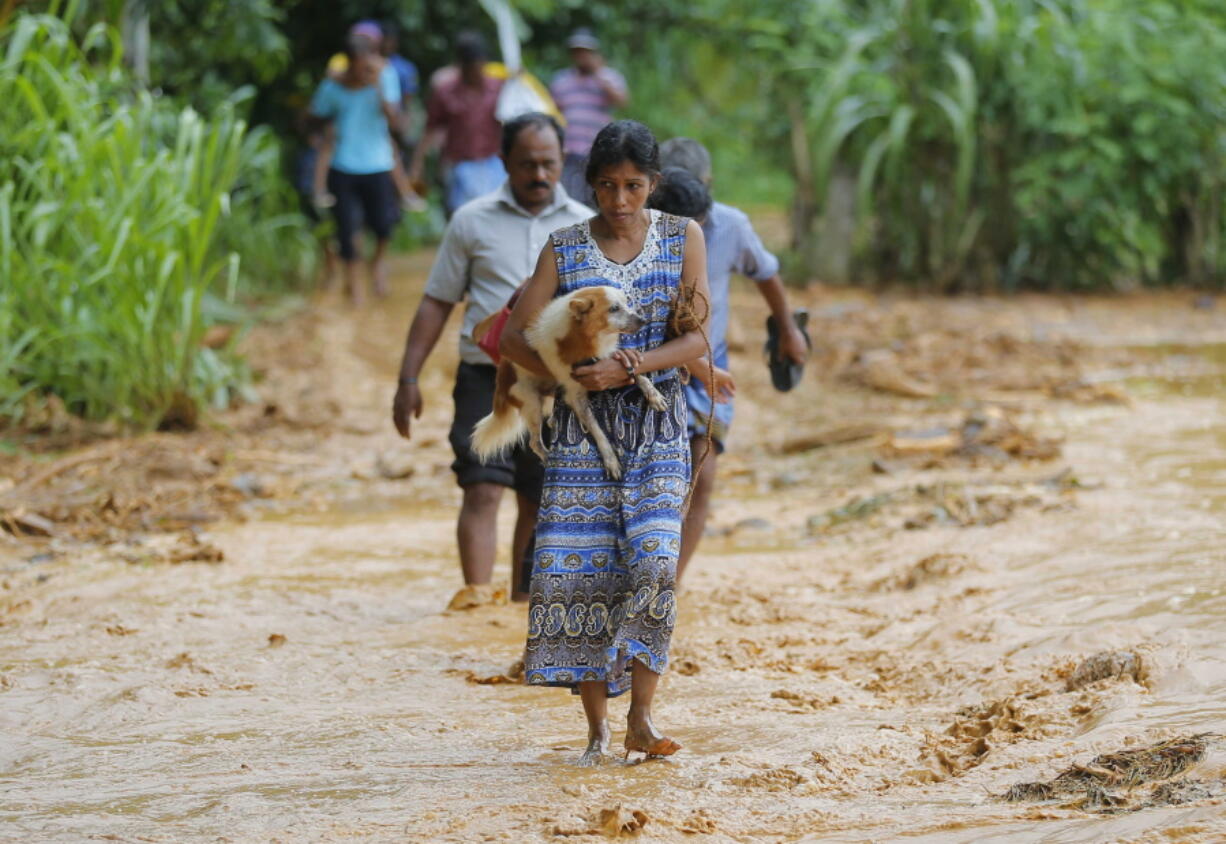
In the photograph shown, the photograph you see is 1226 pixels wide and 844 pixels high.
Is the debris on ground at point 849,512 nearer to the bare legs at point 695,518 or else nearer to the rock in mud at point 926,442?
the rock in mud at point 926,442

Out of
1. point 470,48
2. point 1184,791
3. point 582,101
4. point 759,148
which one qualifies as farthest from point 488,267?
point 759,148

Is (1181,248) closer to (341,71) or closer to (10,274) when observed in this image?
(341,71)

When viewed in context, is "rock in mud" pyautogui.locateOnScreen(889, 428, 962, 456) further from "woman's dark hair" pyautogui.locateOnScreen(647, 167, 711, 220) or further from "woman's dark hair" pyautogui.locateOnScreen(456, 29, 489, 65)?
"woman's dark hair" pyautogui.locateOnScreen(456, 29, 489, 65)

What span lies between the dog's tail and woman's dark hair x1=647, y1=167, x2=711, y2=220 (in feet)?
3.05

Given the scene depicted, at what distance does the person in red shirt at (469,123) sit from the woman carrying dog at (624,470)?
6713 mm

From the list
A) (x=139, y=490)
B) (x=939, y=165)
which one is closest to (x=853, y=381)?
(x=939, y=165)

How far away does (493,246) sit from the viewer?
15.6 ft

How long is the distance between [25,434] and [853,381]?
469 centimetres

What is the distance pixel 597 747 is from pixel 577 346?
0.94 metres

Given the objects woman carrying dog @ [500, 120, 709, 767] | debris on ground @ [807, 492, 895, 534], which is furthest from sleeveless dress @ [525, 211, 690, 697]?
debris on ground @ [807, 492, 895, 534]

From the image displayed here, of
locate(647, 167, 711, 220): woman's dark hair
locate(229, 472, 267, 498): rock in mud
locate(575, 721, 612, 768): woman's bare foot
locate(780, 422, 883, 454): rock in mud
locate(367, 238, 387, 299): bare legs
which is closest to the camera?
locate(575, 721, 612, 768): woman's bare foot

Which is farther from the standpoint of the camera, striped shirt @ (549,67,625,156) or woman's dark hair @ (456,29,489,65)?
striped shirt @ (549,67,625,156)

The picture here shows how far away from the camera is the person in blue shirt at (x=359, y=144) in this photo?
10.9 m

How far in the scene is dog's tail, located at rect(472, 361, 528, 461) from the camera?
3.90m
